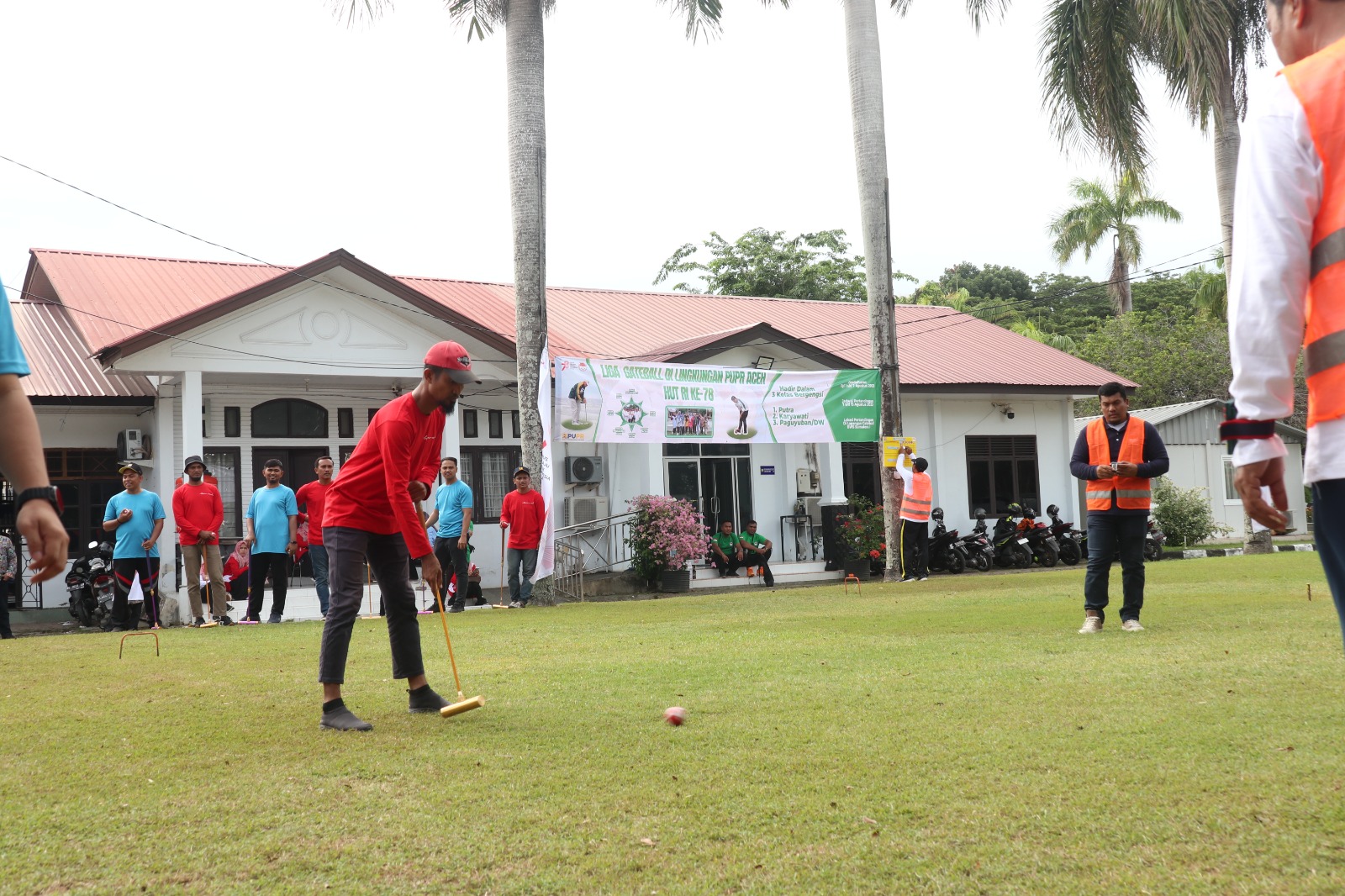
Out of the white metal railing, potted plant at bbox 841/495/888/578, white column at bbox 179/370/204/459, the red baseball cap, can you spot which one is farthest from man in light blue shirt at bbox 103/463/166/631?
potted plant at bbox 841/495/888/578

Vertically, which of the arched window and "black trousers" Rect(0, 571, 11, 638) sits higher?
the arched window

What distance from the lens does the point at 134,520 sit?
13.2 metres

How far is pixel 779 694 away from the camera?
6.08 meters

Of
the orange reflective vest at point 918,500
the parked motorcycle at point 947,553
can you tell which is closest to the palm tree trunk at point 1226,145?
the parked motorcycle at point 947,553

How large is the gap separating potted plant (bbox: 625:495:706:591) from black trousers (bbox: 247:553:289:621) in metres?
6.43

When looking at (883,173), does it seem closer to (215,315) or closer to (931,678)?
(215,315)

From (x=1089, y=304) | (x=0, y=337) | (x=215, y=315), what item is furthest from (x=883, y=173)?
(x=1089, y=304)

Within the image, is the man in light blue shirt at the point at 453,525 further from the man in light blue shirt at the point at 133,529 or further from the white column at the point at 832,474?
the white column at the point at 832,474

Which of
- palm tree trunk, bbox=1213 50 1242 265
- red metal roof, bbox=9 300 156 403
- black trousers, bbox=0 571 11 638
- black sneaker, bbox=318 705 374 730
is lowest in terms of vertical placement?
black sneaker, bbox=318 705 374 730

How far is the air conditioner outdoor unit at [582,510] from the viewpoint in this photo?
2073 centimetres

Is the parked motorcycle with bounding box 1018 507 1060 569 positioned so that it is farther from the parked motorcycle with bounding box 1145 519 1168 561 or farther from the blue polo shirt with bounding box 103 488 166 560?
the blue polo shirt with bounding box 103 488 166 560

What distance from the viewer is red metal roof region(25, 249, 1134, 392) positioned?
63.7 feet

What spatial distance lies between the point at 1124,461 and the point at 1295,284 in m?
6.36

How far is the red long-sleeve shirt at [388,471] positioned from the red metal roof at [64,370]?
13335mm
